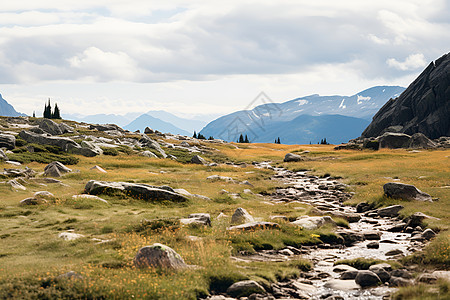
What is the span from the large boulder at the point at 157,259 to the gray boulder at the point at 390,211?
18026mm

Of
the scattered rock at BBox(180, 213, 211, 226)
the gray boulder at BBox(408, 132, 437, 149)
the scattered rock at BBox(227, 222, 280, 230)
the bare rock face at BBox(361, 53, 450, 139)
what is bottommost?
the scattered rock at BBox(227, 222, 280, 230)

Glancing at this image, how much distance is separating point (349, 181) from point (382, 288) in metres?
33.1

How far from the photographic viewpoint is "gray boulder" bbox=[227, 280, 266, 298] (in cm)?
1303

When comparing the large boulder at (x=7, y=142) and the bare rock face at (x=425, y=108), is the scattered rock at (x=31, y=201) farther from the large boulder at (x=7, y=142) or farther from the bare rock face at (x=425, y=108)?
the bare rock face at (x=425, y=108)

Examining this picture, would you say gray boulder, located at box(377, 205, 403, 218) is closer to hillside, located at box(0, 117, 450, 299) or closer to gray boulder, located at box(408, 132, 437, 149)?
hillside, located at box(0, 117, 450, 299)

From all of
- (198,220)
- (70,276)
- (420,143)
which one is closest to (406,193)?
(198,220)

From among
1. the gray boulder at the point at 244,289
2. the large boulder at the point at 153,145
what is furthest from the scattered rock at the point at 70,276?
the large boulder at the point at 153,145

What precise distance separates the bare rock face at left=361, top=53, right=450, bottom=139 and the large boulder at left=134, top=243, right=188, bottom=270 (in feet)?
497

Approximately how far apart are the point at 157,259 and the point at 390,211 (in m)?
19.2

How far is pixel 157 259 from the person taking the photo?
13875mm

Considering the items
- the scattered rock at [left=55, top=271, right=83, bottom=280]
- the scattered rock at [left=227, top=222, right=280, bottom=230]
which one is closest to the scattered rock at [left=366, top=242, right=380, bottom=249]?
the scattered rock at [left=227, top=222, right=280, bottom=230]

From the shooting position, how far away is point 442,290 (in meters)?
11.7

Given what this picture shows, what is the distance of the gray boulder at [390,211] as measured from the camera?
26623 millimetres

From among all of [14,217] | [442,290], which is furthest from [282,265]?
[14,217]
